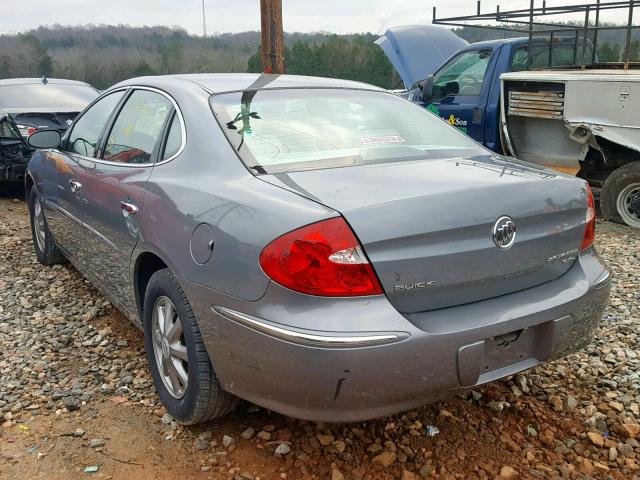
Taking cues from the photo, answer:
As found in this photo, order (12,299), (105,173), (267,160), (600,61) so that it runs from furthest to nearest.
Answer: (600,61)
(12,299)
(105,173)
(267,160)

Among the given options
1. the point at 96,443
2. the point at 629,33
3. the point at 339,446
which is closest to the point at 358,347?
the point at 339,446

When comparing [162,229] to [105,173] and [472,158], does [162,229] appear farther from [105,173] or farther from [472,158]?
[472,158]

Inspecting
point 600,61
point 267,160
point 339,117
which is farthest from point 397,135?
point 600,61

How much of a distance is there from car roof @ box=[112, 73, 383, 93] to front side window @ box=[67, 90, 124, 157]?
1.10ft

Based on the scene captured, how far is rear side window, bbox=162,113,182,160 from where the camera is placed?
2.86 m

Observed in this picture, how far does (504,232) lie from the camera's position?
90.4 inches

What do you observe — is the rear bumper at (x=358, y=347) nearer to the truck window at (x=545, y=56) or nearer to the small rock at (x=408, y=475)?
the small rock at (x=408, y=475)

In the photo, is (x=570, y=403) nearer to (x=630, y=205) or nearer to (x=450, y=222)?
(x=450, y=222)

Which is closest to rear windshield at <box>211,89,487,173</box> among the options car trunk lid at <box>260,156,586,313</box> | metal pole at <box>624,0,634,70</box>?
car trunk lid at <box>260,156,586,313</box>

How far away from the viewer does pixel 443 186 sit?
7.61 ft

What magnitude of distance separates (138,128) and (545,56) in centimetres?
616

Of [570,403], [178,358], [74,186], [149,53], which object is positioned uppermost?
[149,53]

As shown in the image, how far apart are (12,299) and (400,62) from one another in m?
7.60

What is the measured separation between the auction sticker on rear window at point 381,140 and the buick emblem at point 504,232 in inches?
32.1
